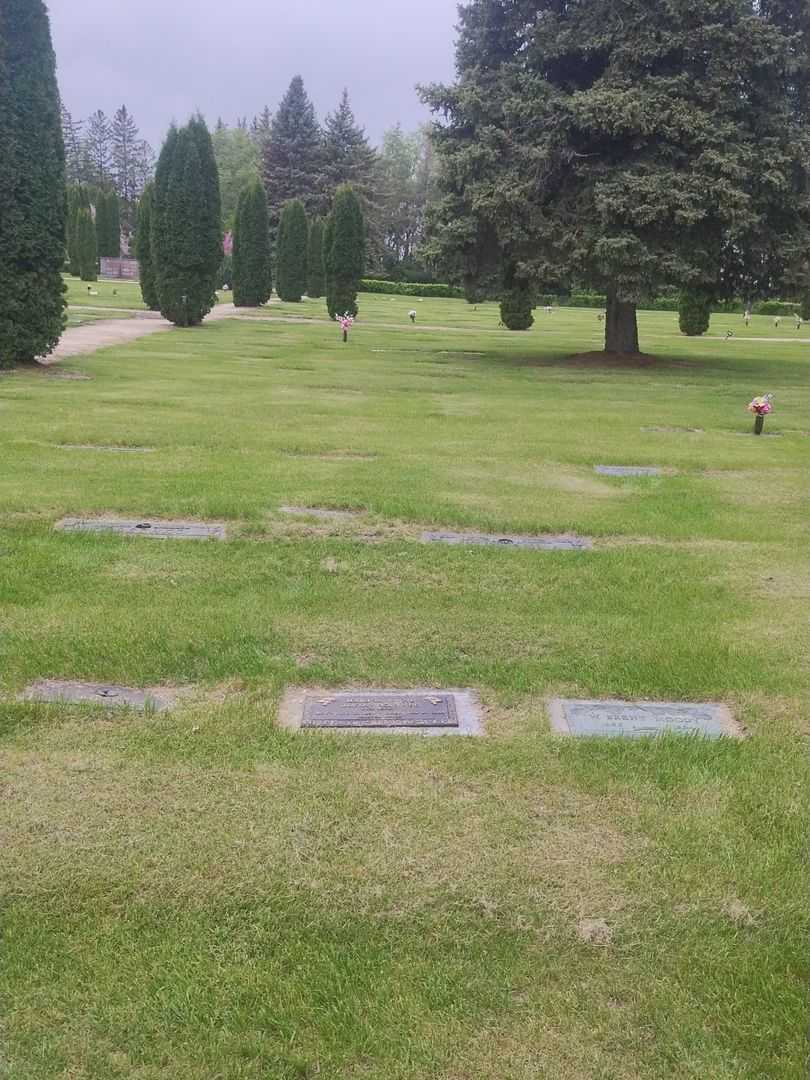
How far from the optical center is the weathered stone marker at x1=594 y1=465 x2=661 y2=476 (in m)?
8.55

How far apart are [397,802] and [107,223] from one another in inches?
2254

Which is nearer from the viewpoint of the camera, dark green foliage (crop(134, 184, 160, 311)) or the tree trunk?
the tree trunk

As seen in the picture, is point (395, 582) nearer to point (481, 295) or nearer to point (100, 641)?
point (100, 641)

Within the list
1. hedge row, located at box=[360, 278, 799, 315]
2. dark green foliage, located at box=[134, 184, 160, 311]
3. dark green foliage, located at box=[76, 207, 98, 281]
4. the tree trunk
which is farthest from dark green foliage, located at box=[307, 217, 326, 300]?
the tree trunk

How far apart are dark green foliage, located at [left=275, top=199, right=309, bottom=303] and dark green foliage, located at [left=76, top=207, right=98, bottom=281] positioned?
499 inches

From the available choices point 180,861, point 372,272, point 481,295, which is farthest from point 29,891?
point 372,272

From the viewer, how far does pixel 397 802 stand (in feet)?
9.86

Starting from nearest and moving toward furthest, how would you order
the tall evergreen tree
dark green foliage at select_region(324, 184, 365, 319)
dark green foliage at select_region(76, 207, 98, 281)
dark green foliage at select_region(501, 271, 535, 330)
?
dark green foliage at select_region(324, 184, 365, 319) → dark green foliage at select_region(501, 271, 535, 330) → dark green foliage at select_region(76, 207, 98, 281) → the tall evergreen tree

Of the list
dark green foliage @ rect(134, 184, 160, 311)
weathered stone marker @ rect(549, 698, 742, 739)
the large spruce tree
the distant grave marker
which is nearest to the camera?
weathered stone marker @ rect(549, 698, 742, 739)

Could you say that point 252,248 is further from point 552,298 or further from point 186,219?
point 552,298

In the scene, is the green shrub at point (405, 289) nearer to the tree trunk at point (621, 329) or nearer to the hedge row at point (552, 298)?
the hedge row at point (552, 298)

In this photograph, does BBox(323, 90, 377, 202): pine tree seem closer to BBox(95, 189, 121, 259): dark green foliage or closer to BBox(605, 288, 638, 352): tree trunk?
BBox(95, 189, 121, 259): dark green foliage

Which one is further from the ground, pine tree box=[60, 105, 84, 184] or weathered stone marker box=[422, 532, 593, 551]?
pine tree box=[60, 105, 84, 184]

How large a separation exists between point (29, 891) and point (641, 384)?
1530 centimetres
